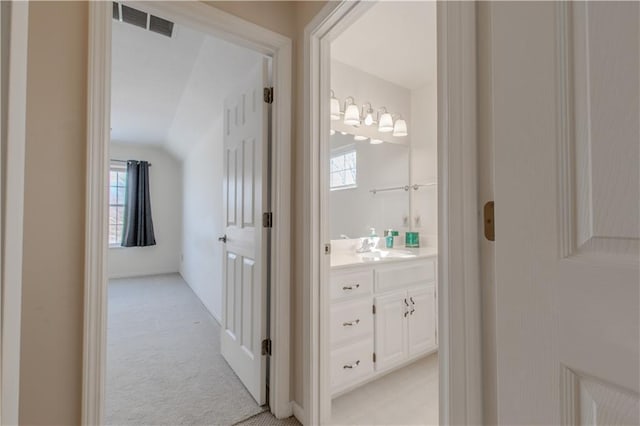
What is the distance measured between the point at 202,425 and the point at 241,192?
1.33m

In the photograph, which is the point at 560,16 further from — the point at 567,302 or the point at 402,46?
the point at 402,46

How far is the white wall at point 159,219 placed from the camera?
5.30 m

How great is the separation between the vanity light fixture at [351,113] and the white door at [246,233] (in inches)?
33.2

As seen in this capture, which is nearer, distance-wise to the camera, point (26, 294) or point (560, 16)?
point (560, 16)

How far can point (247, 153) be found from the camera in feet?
6.15

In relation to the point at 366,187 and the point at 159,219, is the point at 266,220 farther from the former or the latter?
the point at 159,219

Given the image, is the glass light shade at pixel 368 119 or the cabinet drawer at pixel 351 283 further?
the glass light shade at pixel 368 119

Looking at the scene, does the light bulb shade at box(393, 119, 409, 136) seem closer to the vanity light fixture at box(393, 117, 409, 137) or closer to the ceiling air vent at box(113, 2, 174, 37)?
the vanity light fixture at box(393, 117, 409, 137)

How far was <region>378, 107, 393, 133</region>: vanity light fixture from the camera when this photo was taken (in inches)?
106

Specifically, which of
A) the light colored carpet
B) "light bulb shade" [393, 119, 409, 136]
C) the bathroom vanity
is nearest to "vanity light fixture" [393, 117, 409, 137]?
"light bulb shade" [393, 119, 409, 136]

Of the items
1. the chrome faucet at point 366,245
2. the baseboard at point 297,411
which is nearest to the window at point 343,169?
the chrome faucet at point 366,245

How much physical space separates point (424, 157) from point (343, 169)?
2.89 ft

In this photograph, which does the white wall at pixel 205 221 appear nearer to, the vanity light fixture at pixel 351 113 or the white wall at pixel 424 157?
the vanity light fixture at pixel 351 113

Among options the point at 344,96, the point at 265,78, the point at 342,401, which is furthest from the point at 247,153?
the point at 342,401
